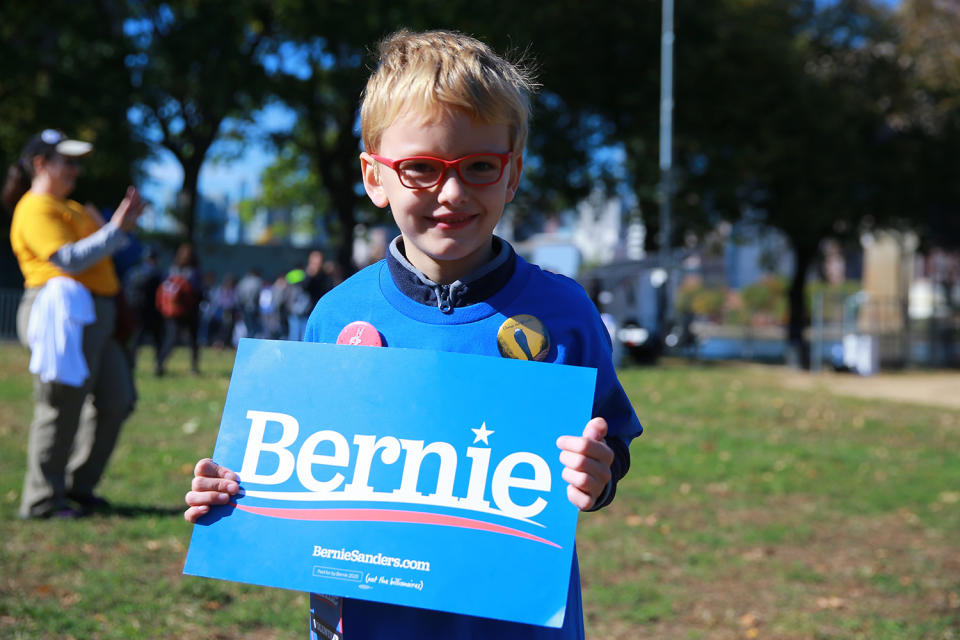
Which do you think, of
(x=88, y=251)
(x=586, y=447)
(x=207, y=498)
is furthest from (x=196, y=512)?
(x=88, y=251)

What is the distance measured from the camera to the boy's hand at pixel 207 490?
194cm

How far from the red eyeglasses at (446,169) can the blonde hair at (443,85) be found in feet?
0.25

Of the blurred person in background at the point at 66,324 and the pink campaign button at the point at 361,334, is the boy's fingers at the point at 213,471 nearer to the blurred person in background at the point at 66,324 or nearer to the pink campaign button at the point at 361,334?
the pink campaign button at the point at 361,334

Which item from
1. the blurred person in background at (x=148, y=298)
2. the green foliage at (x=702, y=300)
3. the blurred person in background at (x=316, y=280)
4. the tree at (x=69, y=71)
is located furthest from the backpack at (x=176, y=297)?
the green foliage at (x=702, y=300)

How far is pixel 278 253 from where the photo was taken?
30297 millimetres

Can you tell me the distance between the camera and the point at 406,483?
1909 mm

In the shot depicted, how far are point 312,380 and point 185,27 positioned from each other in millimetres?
21458

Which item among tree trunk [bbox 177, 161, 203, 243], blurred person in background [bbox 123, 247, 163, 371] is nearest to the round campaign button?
blurred person in background [bbox 123, 247, 163, 371]

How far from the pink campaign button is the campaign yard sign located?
0.28 feet

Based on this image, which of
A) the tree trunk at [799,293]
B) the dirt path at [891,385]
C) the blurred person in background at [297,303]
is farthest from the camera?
the tree trunk at [799,293]

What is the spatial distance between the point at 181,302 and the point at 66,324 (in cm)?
869

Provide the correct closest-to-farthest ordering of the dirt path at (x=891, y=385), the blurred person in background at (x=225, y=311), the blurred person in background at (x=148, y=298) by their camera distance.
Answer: the blurred person in background at (x=148, y=298)
the dirt path at (x=891, y=385)
the blurred person in background at (x=225, y=311)

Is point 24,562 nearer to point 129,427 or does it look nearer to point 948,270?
point 129,427

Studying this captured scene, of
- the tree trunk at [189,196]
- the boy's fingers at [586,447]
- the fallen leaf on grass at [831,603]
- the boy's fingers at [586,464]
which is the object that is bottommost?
the fallen leaf on grass at [831,603]
